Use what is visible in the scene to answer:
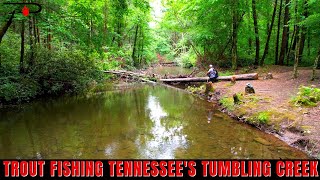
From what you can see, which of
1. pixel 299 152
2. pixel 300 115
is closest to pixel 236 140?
pixel 299 152

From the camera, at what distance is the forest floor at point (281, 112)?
7.54m

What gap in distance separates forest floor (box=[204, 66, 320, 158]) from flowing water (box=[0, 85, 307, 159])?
0.42 metres

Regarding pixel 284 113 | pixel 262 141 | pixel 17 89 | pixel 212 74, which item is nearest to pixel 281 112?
pixel 284 113

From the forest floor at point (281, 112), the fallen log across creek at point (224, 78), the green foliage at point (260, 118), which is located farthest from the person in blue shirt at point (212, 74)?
the green foliage at point (260, 118)

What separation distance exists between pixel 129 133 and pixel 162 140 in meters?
1.26

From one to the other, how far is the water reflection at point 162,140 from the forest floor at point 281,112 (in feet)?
9.13

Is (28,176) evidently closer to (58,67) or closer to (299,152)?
(299,152)

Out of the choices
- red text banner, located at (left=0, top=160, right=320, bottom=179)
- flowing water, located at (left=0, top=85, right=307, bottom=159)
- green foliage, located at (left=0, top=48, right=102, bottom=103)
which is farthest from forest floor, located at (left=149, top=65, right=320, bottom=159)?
green foliage, located at (left=0, top=48, right=102, bottom=103)

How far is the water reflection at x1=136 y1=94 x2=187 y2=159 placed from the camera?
7082 millimetres

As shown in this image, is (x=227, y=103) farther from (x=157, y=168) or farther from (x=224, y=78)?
(x=157, y=168)

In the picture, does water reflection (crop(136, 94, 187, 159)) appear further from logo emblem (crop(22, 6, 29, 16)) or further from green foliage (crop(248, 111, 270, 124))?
logo emblem (crop(22, 6, 29, 16))

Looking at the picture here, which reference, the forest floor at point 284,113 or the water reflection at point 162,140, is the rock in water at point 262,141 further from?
the water reflection at point 162,140

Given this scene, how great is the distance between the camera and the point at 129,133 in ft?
28.9

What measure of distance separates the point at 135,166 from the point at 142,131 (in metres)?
2.87
